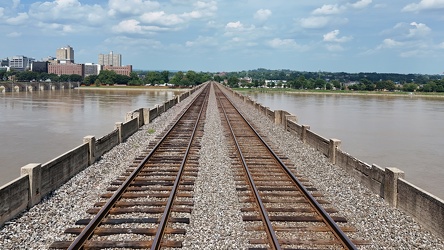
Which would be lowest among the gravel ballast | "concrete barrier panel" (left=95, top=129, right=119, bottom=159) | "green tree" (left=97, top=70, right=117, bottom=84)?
the gravel ballast

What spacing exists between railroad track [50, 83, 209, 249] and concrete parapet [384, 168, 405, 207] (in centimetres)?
476

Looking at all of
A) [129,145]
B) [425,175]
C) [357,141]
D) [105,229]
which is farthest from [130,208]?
[357,141]

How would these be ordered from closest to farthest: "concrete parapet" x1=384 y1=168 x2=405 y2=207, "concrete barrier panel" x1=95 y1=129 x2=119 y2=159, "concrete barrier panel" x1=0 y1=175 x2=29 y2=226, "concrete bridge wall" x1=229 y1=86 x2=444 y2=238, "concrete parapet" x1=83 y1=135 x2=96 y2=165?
1. "concrete barrier panel" x1=0 y1=175 x2=29 y2=226
2. "concrete bridge wall" x1=229 y1=86 x2=444 y2=238
3. "concrete parapet" x1=384 y1=168 x2=405 y2=207
4. "concrete parapet" x1=83 y1=135 x2=96 y2=165
5. "concrete barrier panel" x1=95 y1=129 x2=119 y2=159

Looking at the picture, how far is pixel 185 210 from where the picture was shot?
889cm

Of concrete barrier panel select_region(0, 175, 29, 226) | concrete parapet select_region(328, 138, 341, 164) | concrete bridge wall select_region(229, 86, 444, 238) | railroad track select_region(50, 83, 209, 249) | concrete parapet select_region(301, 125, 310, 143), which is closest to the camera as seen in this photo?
railroad track select_region(50, 83, 209, 249)

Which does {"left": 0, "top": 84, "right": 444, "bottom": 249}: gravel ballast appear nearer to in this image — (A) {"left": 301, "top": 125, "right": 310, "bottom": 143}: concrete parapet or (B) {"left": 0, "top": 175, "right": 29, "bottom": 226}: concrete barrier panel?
(B) {"left": 0, "top": 175, "right": 29, "bottom": 226}: concrete barrier panel

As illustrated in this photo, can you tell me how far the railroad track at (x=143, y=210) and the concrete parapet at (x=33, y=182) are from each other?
148 centimetres

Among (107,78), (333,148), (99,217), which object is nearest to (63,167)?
(99,217)

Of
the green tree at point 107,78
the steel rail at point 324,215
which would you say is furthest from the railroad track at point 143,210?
the green tree at point 107,78

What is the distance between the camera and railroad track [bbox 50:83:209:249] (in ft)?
23.6

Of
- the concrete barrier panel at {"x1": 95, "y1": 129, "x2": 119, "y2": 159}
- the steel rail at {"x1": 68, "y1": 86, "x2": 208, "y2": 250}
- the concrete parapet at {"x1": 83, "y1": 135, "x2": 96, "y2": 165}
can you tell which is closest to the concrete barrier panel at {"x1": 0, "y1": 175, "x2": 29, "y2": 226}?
the steel rail at {"x1": 68, "y1": 86, "x2": 208, "y2": 250}

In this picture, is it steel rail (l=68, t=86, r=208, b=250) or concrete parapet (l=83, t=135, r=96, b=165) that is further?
concrete parapet (l=83, t=135, r=96, b=165)

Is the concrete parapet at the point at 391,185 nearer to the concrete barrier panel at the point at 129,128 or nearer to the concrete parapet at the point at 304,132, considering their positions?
the concrete parapet at the point at 304,132

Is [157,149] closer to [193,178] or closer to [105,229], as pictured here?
[193,178]
